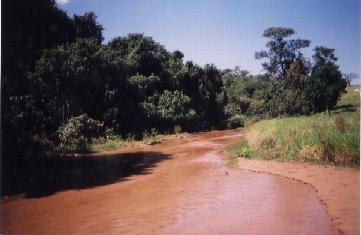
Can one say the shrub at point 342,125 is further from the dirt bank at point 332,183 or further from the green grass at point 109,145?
the green grass at point 109,145

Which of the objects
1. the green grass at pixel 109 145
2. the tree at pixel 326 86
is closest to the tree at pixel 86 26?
the green grass at pixel 109 145

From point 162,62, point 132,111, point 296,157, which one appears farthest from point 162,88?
point 296,157

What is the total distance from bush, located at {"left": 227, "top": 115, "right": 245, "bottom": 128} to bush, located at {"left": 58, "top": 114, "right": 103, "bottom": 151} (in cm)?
1197

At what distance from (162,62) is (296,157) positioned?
15.4 m

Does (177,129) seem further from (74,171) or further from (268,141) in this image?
(74,171)

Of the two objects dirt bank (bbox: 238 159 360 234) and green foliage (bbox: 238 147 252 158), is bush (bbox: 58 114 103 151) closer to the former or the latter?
green foliage (bbox: 238 147 252 158)

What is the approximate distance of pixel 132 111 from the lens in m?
18.5

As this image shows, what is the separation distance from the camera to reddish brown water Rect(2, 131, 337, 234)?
550 cm

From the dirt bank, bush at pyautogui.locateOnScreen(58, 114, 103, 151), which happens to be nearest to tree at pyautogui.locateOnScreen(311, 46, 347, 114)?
the dirt bank

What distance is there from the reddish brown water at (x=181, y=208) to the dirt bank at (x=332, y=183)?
165mm

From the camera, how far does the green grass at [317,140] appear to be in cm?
792

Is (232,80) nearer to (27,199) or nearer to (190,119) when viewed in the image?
(190,119)

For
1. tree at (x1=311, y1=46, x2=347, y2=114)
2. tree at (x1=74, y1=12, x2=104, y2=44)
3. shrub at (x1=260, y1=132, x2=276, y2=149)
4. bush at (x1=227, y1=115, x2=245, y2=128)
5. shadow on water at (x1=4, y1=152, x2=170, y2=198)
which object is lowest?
shadow on water at (x1=4, y1=152, x2=170, y2=198)

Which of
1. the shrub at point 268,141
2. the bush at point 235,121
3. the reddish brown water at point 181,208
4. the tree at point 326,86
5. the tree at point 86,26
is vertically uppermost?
the tree at point 86,26
